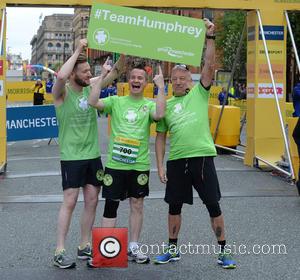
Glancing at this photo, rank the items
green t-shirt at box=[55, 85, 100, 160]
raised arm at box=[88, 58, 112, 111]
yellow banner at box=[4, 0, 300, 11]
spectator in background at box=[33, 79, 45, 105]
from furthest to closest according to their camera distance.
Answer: spectator in background at box=[33, 79, 45, 105]
yellow banner at box=[4, 0, 300, 11]
green t-shirt at box=[55, 85, 100, 160]
raised arm at box=[88, 58, 112, 111]

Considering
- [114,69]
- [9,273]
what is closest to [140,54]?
[114,69]

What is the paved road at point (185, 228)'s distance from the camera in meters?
5.45

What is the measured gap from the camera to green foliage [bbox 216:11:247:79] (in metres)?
44.1

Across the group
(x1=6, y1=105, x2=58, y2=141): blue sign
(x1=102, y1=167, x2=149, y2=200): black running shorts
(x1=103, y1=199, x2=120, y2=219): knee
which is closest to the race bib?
(x1=102, y1=167, x2=149, y2=200): black running shorts

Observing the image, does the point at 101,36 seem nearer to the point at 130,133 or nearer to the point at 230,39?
the point at 130,133

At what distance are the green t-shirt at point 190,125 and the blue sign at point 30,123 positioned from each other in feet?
34.5

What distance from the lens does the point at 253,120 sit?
12.4m

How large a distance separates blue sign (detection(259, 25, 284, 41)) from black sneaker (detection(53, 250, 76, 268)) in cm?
787

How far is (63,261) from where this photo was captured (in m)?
5.52

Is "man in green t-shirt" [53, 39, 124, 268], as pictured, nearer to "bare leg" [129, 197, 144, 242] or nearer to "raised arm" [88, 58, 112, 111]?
"raised arm" [88, 58, 112, 111]

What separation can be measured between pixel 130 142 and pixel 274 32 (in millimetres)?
7450

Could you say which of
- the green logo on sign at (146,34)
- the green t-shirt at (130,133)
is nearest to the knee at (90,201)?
the green t-shirt at (130,133)

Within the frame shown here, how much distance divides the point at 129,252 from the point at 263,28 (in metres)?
7.45

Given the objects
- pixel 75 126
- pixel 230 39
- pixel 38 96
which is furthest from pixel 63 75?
pixel 230 39
